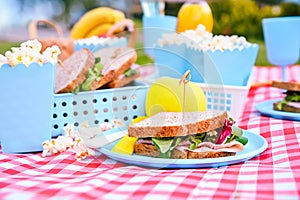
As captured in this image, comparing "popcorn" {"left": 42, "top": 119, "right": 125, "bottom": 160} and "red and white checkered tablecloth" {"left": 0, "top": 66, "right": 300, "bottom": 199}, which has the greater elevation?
"popcorn" {"left": 42, "top": 119, "right": 125, "bottom": 160}

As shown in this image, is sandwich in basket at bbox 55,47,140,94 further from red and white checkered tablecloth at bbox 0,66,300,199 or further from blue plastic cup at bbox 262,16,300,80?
blue plastic cup at bbox 262,16,300,80

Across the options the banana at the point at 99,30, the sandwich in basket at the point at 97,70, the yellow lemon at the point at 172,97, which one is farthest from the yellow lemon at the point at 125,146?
the banana at the point at 99,30

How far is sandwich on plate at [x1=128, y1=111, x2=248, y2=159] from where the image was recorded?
0.87 metres

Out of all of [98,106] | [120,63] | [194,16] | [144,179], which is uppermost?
[194,16]

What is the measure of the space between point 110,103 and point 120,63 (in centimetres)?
12

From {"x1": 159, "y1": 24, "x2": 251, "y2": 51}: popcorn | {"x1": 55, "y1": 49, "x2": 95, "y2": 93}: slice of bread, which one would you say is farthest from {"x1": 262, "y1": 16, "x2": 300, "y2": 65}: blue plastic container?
{"x1": 55, "y1": 49, "x2": 95, "y2": 93}: slice of bread

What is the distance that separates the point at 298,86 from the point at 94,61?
537 mm

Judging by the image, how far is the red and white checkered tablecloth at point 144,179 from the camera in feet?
2.35

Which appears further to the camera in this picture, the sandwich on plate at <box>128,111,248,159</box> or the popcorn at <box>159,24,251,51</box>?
the popcorn at <box>159,24,251,51</box>

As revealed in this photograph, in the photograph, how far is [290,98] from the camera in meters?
1.30

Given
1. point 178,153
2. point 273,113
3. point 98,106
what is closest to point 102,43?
point 98,106

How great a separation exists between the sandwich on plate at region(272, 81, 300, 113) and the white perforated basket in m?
0.11

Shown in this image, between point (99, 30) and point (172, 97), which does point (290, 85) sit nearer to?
point (172, 97)

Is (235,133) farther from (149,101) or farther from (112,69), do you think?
(112,69)
